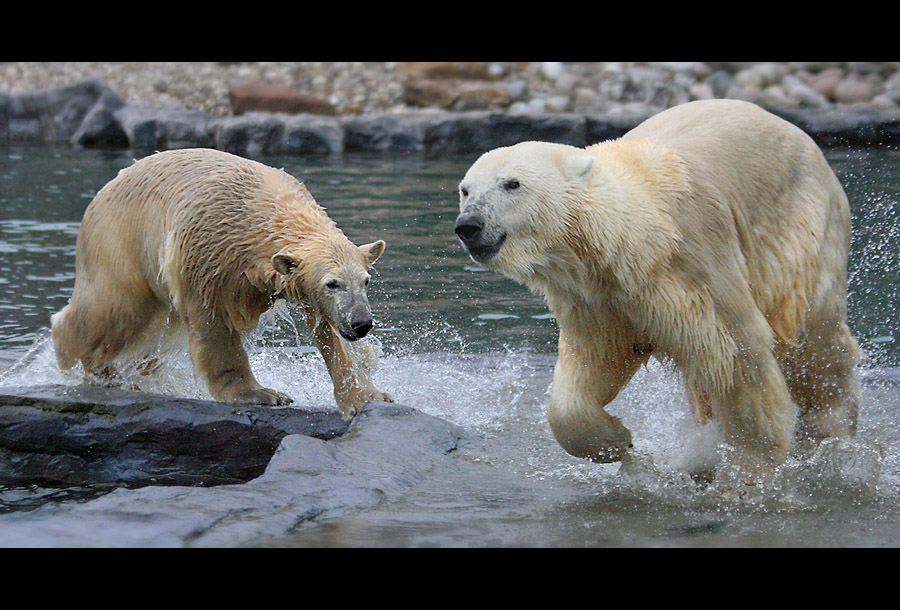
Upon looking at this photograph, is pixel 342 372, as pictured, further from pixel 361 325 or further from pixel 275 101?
pixel 275 101

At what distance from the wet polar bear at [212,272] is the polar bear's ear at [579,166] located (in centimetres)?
134

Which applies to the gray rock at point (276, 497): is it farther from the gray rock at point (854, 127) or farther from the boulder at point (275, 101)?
the boulder at point (275, 101)

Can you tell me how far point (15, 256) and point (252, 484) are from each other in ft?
19.2

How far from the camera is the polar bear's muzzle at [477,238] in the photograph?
10.8 ft

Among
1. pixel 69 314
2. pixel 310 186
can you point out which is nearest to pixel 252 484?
pixel 69 314

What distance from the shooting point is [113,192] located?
5320 mm

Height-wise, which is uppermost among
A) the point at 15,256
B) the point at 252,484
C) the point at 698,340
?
the point at 698,340

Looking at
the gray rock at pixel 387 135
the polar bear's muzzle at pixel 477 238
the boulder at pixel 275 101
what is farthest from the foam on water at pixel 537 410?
the boulder at pixel 275 101

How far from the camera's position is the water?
3611 mm

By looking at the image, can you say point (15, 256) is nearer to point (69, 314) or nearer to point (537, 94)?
point (69, 314)

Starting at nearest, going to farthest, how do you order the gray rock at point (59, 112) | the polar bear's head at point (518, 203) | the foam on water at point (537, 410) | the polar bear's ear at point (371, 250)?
the polar bear's head at point (518, 203), the foam on water at point (537, 410), the polar bear's ear at point (371, 250), the gray rock at point (59, 112)

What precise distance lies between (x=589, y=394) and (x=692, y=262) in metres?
0.64

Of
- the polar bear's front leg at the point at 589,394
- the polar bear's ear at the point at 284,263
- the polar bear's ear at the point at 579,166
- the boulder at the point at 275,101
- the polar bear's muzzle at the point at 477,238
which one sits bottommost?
the boulder at the point at 275,101

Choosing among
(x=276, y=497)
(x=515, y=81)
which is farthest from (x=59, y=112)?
(x=276, y=497)
